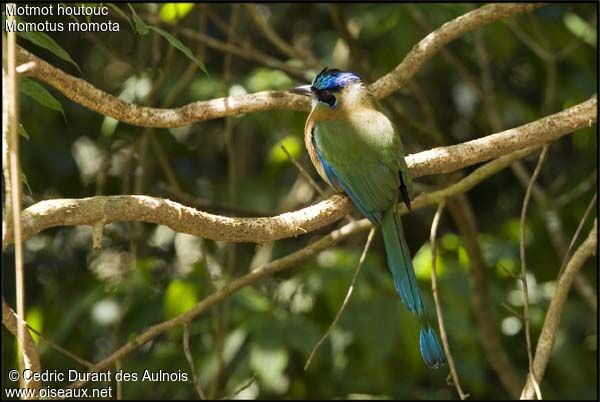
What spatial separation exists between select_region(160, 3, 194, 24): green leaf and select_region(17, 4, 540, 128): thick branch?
0.83 metres

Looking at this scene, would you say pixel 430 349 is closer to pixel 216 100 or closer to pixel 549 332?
pixel 549 332

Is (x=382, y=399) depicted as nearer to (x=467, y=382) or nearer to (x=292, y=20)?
(x=467, y=382)

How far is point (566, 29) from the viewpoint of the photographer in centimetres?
548

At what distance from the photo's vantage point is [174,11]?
4266 mm

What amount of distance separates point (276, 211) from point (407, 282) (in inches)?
80.4

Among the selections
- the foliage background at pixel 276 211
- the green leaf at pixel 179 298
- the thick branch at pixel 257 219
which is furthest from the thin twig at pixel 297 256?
the green leaf at pixel 179 298

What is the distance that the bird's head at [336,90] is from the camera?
4.01m

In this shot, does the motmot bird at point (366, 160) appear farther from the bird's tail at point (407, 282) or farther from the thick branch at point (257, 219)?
the thick branch at point (257, 219)

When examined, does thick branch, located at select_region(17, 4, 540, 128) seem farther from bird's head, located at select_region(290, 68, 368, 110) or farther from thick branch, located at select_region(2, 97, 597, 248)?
thick branch, located at select_region(2, 97, 597, 248)

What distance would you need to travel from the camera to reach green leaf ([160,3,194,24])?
14.0 ft

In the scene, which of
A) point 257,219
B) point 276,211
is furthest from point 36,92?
point 276,211

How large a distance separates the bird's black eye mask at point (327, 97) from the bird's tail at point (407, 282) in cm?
67

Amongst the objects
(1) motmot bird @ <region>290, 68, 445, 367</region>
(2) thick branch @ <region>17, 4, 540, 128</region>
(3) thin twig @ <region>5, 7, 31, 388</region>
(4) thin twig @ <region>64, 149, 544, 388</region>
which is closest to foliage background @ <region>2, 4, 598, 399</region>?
(4) thin twig @ <region>64, 149, 544, 388</region>

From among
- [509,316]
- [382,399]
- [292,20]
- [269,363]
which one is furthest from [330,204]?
[292,20]
